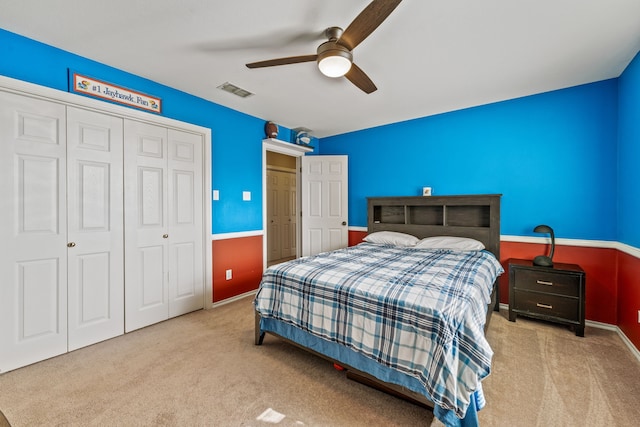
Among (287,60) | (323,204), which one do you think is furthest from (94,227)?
(323,204)

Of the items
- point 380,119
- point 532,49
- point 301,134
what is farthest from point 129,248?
point 532,49

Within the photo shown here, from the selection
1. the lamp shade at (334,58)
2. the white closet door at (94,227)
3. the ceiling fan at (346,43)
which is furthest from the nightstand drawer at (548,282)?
the white closet door at (94,227)

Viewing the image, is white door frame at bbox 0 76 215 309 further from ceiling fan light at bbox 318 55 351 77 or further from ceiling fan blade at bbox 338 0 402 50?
ceiling fan blade at bbox 338 0 402 50

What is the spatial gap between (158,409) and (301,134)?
3847 millimetres

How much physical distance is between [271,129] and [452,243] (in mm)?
2847

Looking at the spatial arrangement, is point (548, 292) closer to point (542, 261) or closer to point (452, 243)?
point (542, 261)

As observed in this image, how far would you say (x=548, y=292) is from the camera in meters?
2.70

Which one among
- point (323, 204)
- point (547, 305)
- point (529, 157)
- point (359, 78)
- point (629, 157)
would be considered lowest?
point (547, 305)

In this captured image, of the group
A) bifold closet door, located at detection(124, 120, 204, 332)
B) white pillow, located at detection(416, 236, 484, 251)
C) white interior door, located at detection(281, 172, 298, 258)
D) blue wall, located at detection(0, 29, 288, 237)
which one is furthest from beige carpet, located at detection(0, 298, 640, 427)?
white interior door, located at detection(281, 172, 298, 258)

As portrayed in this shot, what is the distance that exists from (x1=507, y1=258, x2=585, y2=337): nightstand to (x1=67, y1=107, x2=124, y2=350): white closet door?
3.99m

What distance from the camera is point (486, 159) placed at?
3396 mm

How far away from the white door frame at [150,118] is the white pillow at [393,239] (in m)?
2.14

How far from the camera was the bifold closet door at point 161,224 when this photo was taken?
8.79ft

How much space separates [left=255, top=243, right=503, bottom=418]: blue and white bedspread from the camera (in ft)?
4.50
